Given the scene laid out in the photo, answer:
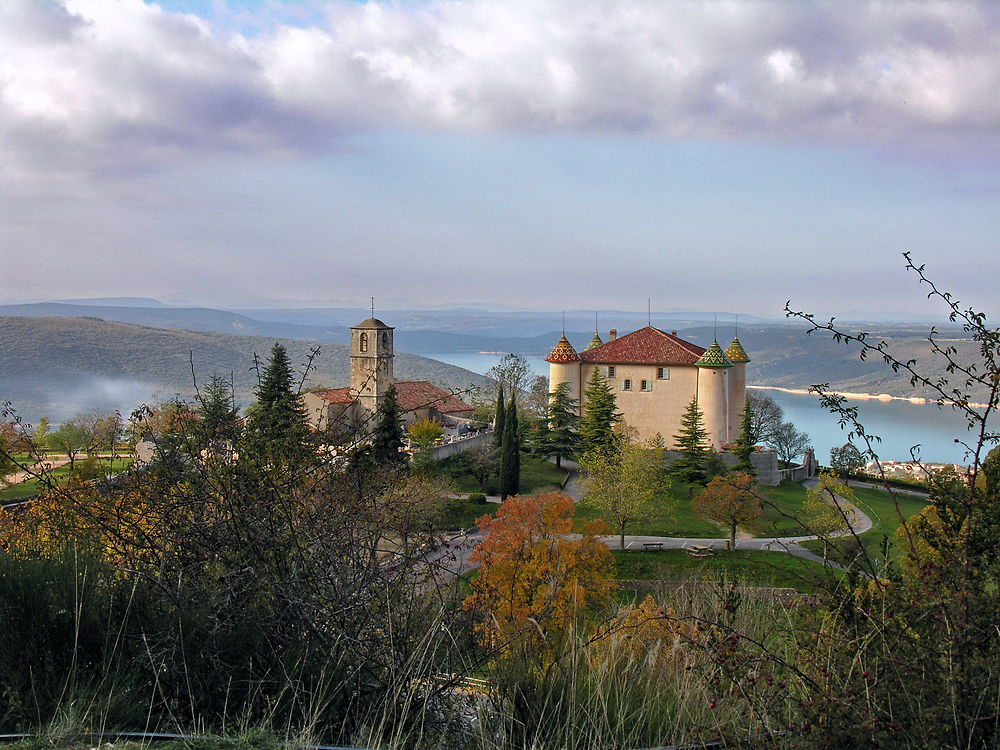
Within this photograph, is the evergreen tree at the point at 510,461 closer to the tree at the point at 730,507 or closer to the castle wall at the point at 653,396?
the tree at the point at 730,507

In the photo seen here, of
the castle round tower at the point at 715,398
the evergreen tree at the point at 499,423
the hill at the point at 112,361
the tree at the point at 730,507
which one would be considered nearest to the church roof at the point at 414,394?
the evergreen tree at the point at 499,423

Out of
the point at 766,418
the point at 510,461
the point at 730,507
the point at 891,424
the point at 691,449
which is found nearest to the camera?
the point at 730,507

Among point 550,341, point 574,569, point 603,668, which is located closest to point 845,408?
point 603,668

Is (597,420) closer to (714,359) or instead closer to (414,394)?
(714,359)

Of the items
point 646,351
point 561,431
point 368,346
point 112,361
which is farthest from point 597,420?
point 112,361

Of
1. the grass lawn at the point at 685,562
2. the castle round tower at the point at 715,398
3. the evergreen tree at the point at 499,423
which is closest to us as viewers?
the grass lawn at the point at 685,562

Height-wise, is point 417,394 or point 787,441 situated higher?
point 417,394

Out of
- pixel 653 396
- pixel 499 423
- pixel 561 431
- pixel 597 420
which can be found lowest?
pixel 561 431
